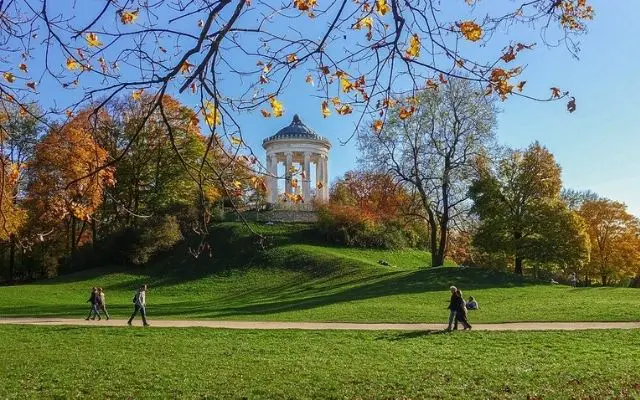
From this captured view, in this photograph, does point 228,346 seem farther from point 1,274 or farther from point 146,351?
point 1,274

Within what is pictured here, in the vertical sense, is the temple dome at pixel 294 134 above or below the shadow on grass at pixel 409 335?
above

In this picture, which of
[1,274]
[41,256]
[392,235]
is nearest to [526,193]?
[392,235]

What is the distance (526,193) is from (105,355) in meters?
26.7

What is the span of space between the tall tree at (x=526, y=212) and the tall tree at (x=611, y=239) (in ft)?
53.8

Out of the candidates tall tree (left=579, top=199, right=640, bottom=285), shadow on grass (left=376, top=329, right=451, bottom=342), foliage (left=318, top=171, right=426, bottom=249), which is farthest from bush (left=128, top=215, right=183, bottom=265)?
tall tree (left=579, top=199, right=640, bottom=285)

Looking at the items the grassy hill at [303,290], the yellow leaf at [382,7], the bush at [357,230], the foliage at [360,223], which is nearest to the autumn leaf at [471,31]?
the yellow leaf at [382,7]

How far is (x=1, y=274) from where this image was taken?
160 ft

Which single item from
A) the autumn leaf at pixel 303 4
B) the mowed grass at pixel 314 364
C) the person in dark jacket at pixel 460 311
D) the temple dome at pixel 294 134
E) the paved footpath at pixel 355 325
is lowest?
the mowed grass at pixel 314 364

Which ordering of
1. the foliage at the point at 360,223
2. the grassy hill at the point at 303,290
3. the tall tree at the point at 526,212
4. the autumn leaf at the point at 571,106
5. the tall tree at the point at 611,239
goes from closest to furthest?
the autumn leaf at the point at 571,106
the grassy hill at the point at 303,290
the tall tree at the point at 526,212
the foliage at the point at 360,223
the tall tree at the point at 611,239

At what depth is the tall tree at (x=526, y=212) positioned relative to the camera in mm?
32812

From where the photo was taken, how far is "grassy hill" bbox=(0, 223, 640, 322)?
22703 millimetres

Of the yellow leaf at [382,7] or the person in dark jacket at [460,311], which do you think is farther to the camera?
the person in dark jacket at [460,311]

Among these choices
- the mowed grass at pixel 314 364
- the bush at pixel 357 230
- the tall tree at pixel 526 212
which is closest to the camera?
the mowed grass at pixel 314 364

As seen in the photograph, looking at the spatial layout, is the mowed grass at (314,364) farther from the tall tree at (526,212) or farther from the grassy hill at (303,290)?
the tall tree at (526,212)
